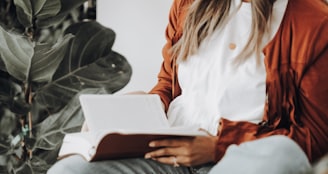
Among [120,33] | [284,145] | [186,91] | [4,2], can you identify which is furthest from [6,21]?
[284,145]

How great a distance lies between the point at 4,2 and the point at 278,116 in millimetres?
1246

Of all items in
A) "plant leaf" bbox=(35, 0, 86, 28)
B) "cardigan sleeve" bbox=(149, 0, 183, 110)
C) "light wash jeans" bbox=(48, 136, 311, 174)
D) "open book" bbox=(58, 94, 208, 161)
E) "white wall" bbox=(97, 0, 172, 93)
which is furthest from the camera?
"white wall" bbox=(97, 0, 172, 93)

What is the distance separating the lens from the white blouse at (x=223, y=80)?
5.11 ft

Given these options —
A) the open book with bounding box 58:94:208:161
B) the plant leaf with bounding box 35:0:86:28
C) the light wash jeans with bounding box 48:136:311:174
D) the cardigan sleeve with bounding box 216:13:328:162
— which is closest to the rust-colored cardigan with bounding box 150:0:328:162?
the cardigan sleeve with bounding box 216:13:328:162

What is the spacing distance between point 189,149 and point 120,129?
0.17 m

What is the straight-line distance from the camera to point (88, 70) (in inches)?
85.7

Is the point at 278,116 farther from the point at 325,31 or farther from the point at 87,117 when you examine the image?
the point at 87,117

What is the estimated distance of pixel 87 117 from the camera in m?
1.52

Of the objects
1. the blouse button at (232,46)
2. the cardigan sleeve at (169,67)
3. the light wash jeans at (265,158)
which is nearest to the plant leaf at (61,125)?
the cardigan sleeve at (169,67)

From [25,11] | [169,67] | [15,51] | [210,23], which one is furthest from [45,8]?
[210,23]

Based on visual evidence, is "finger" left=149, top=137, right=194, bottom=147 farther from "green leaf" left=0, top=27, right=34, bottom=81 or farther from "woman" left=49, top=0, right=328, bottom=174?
"green leaf" left=0, top=27, right=34, bottom=81

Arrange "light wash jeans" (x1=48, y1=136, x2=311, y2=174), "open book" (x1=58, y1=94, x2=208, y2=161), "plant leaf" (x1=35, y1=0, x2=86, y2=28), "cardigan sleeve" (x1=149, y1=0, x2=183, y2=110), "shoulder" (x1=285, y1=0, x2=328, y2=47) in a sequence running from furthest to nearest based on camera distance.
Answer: "plant leaf" (x1=35, y1=0, x2=86, y2=28) < "cardigan sleeve" (x1=149, y1=0, x2=183, y2=110) < "shoulder" (x1=285, y1=0, x2=328, y2=47) < "open book" (x1=58, y1=94, x2=208, y2=161) < "light wash jeans" (x1=48, y1=136, x2=311, y2=174)

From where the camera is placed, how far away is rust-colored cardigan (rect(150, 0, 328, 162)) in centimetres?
148

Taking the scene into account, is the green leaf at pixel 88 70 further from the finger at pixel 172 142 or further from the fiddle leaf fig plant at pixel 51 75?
the finger at pixel 172 142
